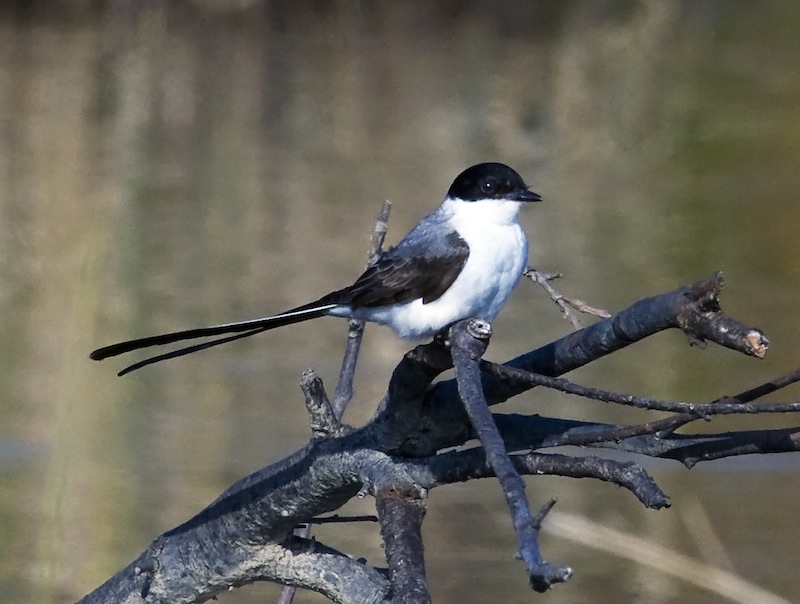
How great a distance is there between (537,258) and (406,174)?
12.6ft

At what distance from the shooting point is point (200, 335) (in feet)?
12.3

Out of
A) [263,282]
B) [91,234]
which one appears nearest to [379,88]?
[91,234]

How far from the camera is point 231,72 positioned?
906 inches

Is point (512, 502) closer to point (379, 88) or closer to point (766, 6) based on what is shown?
point (379, 88)

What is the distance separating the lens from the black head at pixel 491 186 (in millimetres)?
4574

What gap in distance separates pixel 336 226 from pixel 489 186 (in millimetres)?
8522

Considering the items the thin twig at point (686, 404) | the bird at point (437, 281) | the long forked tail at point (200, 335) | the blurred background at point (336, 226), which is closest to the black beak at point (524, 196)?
the bird at point (437, 281)

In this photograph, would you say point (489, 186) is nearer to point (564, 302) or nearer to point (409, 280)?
point (409, 280)

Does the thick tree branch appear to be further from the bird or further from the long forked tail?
the bird

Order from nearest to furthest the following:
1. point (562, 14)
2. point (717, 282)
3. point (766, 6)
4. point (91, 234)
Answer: point (717, 282)
point (91, 234)
point (562, 14)
point (766, 6)

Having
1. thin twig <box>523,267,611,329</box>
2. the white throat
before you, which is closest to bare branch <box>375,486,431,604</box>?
thin twig <box>523,267,611,329</box>

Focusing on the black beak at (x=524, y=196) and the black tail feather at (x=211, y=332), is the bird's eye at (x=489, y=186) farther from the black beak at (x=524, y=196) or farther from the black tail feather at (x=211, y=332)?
the black tail feather at (x=211, y=332)

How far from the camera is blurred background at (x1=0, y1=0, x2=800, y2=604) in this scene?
7090mm

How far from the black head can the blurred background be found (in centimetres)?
130
